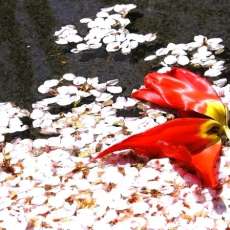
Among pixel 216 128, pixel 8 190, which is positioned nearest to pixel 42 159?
pixel 8 190

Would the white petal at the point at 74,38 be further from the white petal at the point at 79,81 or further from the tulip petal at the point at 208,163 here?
the tulip petal at the point at 208,163

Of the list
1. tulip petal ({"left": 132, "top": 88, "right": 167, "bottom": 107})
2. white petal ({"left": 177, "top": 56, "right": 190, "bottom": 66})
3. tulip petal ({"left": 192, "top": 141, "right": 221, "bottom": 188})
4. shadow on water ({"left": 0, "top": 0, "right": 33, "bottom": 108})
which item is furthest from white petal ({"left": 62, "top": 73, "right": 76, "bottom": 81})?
tulip petal ({"left": 192, "top": 141, "right": 221, "bottom": 188})

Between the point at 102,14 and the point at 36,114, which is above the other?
the point at 102,14

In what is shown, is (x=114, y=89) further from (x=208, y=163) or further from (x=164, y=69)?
(x=208, y=163)

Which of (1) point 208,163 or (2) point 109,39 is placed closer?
(1) point 208,163

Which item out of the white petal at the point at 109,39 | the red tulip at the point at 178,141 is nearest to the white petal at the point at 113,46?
the white petal at the point at 109,39

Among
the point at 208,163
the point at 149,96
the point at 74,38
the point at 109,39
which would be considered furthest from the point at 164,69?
the point at 208,163
